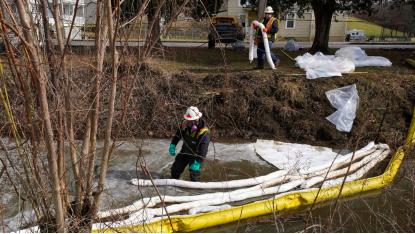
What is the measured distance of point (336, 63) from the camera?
10.8 metres

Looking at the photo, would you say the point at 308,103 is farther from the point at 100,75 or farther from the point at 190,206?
the point at 100,75

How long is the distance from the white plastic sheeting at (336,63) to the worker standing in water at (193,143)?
14.3 feet

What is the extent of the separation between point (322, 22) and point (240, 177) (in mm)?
9025

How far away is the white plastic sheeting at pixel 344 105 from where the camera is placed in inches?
371

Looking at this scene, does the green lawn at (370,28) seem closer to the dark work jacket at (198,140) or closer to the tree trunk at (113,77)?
the dark work jacket at (198,140)

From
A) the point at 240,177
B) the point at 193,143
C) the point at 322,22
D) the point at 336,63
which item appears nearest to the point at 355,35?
the point at 322,22

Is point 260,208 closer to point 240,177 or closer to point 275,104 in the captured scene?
point 240,177

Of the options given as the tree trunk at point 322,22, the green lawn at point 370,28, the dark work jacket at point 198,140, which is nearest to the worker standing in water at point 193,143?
the dark work jacket at point 198,140

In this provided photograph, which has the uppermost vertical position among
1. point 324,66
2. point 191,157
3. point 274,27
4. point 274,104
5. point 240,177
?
point 274,27

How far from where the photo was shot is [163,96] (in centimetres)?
1025

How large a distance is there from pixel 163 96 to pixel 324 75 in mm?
3641

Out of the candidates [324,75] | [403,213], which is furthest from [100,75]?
[324,75]

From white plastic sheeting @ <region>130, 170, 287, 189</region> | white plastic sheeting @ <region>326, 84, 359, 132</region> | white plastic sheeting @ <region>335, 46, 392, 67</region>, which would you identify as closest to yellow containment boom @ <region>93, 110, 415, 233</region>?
white plastic sheeting @ <region>130, 170, 287, 189</region>

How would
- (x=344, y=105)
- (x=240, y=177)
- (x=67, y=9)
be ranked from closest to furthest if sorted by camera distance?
(x=67, y=9) < (x=240, y=177) < (x=344, y=105)
